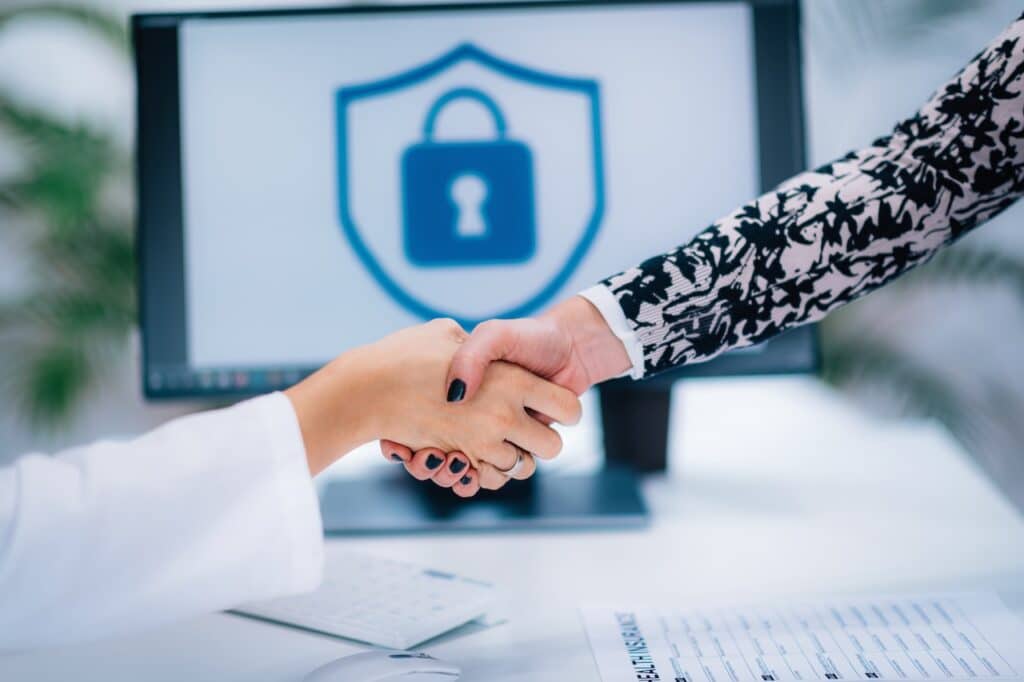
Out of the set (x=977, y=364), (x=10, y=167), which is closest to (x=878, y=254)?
(x=977, y=364)

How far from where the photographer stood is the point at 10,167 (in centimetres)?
201

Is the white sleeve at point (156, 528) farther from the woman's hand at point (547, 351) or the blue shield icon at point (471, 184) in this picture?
the blue shield icon at point (471, 184)

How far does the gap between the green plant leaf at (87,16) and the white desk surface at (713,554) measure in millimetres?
1559

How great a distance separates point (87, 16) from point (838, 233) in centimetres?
180

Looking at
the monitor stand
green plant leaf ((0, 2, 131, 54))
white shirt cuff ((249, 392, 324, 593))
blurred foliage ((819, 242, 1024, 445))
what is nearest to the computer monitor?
the monitor stand

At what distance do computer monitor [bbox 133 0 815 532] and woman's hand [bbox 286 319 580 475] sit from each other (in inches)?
7.1

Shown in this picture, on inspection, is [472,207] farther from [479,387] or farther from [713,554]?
[713,554]

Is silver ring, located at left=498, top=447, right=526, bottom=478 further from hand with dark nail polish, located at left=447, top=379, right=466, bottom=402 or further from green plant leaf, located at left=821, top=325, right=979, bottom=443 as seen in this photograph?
green plant leaf, located at left=821, top=325, right=979, bottom=443

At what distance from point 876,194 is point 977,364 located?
1.41m

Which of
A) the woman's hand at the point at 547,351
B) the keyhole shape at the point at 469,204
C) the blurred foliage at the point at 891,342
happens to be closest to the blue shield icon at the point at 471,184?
the keyhole shape at the point at 469,204

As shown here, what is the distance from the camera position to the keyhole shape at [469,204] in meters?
0.93

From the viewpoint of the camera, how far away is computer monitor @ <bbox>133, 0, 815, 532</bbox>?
93cm

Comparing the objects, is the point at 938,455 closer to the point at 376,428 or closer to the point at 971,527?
the point at 971,527

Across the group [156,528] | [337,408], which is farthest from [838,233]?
[156,528]
